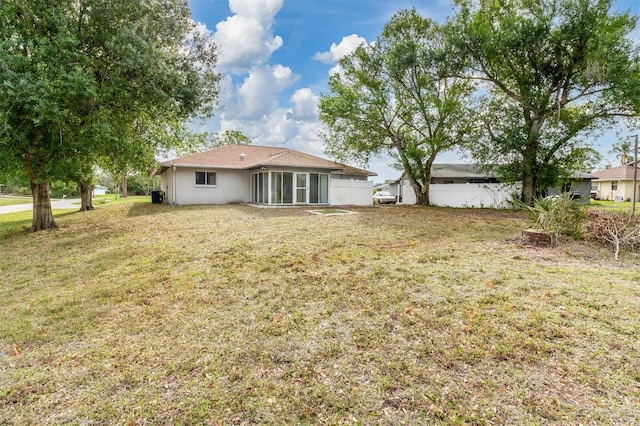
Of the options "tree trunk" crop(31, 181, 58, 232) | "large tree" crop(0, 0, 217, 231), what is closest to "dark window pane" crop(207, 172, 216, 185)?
"large tree" crop(0, 0, 217, 231)

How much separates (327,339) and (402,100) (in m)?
18.3

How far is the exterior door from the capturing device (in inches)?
697

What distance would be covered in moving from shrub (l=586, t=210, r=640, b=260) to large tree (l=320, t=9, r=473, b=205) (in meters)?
11.6

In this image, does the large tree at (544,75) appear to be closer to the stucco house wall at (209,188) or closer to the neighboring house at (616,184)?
the stucco house wall at (209,188)

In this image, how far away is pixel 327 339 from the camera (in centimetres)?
339

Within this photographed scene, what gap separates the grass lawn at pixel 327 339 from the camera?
2.43 metres

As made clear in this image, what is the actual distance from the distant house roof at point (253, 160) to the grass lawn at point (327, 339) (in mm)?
11406

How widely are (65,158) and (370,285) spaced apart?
9364mm

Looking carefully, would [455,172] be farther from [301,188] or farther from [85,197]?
[85,197]

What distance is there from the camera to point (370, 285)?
4828mm

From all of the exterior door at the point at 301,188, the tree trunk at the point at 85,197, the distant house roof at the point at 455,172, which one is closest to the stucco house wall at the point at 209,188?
the tree trunk at the point at 85,197

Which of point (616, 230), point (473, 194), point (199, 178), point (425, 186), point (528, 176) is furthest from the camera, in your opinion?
point (425, 186)

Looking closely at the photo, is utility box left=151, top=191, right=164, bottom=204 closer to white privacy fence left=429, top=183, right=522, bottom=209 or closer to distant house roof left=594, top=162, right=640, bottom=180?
white privacy fence left=429, top=183, right=522, bottom=209

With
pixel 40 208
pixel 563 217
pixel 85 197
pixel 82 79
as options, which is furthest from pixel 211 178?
pixel 563 217
